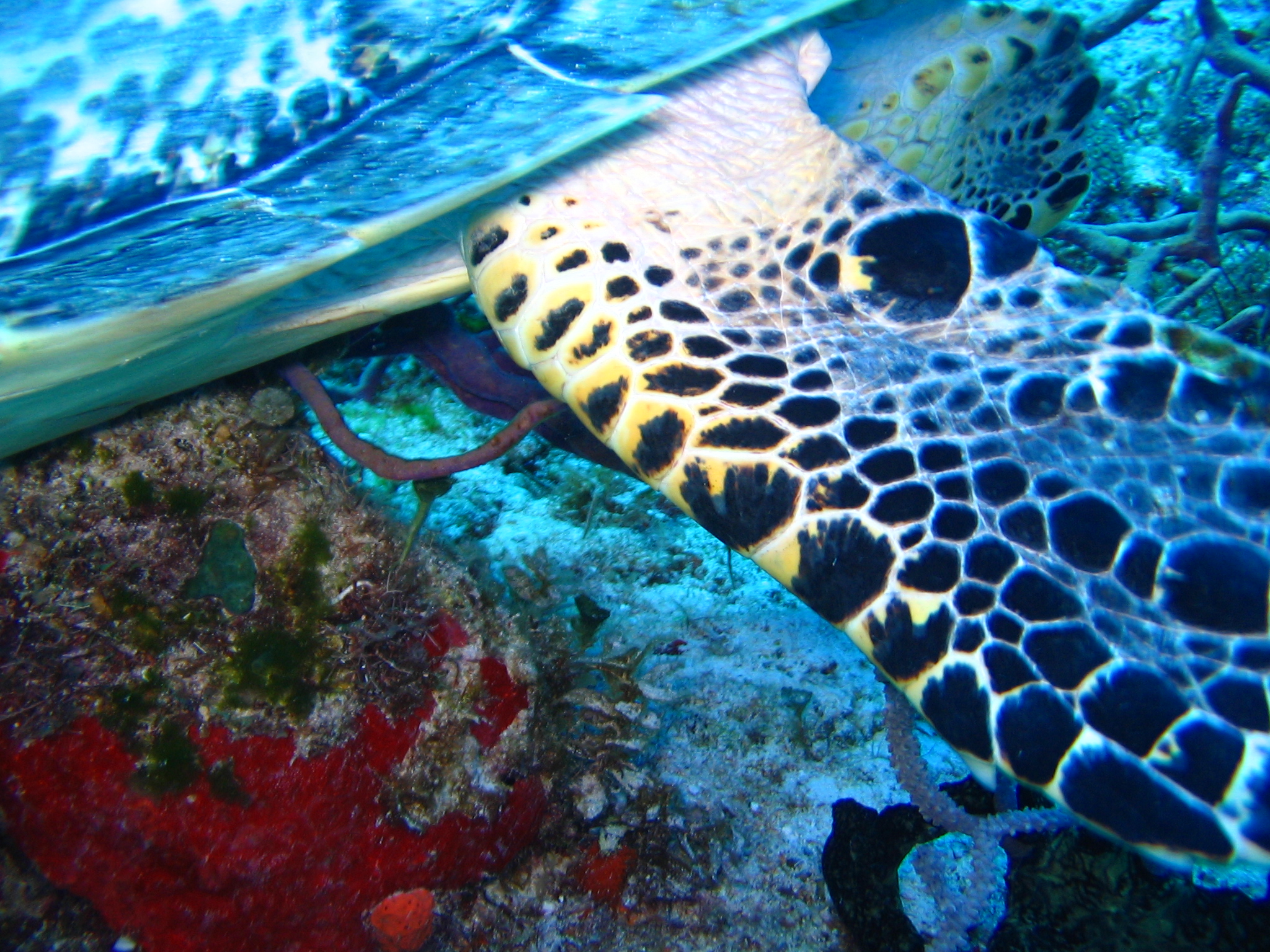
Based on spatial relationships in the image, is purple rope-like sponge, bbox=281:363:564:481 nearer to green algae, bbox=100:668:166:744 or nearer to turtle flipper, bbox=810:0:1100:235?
green algae, bbox=100:668:166:744

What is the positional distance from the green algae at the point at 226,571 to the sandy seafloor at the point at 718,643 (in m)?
0.29

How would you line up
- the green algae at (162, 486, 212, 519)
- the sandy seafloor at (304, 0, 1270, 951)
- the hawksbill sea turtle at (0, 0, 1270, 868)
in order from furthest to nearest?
the sandy seafloor at (304, 0, 1270, 951) < the green algae at (162, 486, 212, 519) < the hawksbill sea turtle at (0, 0, 1270, 868)

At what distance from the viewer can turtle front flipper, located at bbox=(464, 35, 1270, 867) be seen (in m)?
0.87

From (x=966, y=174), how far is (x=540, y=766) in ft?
8.25

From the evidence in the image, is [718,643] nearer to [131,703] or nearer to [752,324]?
[752,324]

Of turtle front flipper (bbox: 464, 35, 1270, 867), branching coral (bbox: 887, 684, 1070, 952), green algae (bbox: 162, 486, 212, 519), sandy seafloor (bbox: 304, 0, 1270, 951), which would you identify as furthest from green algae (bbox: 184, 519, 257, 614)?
branching coral (bbox: 887, 684, 1070, 952)

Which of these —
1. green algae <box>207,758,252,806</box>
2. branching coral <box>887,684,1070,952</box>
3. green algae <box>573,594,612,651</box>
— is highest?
green algae <box>207,758,252,806</box>

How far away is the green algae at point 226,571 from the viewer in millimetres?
1236

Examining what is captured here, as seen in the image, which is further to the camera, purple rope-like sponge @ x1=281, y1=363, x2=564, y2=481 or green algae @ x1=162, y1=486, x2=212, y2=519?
purple rope-like sponge @ x1=281, y1=363, x2=564, y2=481

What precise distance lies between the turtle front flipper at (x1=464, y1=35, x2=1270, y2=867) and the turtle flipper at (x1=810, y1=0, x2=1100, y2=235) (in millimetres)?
706

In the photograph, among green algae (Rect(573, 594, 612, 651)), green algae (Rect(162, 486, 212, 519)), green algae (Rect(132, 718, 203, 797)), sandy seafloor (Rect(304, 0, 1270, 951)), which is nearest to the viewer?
green algae (Rect(132, 718, 203, 797))

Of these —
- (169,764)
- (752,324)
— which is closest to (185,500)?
(169,764)

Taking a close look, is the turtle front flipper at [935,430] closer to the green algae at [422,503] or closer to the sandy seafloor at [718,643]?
the green algae at [422,503]

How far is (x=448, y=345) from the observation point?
175 cm
